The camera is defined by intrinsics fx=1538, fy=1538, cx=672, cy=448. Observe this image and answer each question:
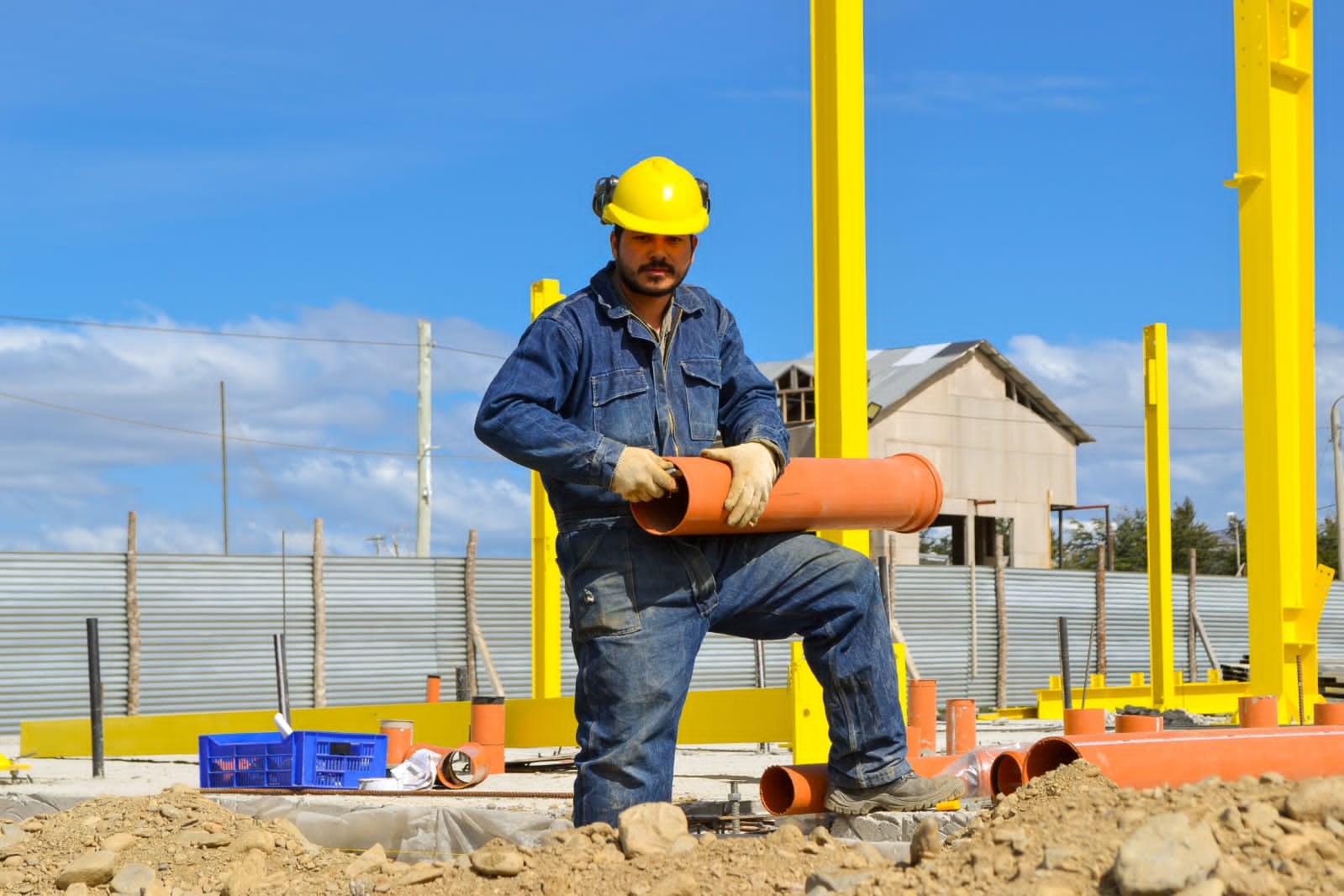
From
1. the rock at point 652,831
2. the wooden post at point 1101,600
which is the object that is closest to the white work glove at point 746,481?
the rock at point 652,831

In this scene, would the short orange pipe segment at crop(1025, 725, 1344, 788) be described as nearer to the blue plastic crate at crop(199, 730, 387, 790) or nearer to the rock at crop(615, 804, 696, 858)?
the rock at crop(615, 804, 696, 858)

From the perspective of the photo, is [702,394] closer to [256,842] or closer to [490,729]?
[256,842]

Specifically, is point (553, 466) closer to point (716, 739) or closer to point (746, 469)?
point (746, 469)

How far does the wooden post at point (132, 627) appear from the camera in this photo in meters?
17.1

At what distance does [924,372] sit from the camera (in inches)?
1427

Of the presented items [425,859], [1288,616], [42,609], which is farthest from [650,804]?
[42,609]

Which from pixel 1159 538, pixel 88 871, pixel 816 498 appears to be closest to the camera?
pixel 816 498

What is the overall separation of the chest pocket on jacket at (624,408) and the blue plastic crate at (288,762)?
3.48m

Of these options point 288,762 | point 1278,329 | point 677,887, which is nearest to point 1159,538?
point 1278,329

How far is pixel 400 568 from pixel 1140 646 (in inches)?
511

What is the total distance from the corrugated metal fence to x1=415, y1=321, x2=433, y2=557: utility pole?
8.44m

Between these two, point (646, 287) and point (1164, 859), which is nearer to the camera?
point (1164, 859)

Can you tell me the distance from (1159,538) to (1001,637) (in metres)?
11.2

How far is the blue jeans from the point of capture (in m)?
4.03
